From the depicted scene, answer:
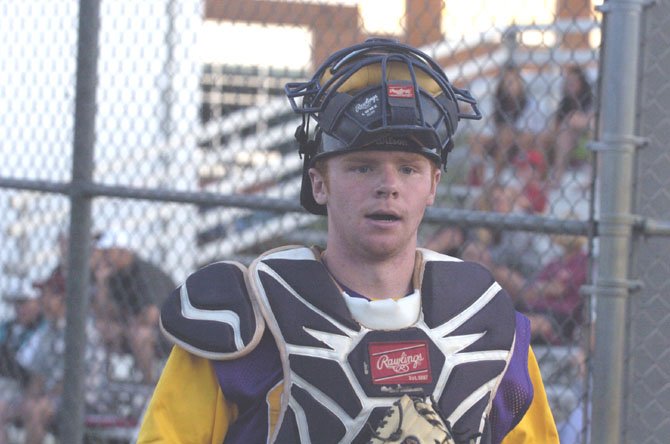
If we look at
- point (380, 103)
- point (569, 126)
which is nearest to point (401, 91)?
point (380, 103)

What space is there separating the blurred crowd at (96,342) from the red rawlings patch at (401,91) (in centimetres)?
256

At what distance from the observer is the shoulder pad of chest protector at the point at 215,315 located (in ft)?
7.46

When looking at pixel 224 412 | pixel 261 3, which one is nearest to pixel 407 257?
pixel 224 412

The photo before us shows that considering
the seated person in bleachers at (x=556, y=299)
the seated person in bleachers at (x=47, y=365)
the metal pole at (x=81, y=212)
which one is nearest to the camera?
the seated person in bleachers at (x=556, y=299)

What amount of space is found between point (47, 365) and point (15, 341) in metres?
0.24

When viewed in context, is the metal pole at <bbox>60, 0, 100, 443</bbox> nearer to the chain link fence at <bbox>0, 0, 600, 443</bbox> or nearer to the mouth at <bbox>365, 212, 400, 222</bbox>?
the chain link fence at <bbox>0, 0, 600, 443</bbox>

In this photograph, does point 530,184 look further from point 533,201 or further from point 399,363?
point 399,363

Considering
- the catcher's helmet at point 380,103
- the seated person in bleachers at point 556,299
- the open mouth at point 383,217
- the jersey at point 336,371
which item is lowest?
the seated person in bleachers at point 556,299

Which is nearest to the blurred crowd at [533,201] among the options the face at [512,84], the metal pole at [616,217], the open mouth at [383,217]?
the face at [512,84]

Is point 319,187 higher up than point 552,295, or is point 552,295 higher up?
point 319,187

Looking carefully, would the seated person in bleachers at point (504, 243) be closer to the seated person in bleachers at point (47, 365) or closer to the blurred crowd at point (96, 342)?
the blurred crowd at point (96, 342)

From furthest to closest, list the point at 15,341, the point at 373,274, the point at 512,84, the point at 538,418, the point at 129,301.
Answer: the point at 15,341 < the point at 129,301 < the point at 512,84 < the point at 538,418 < the point at 373,274

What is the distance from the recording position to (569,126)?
4.27 m

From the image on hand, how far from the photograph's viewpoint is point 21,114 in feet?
16.3
